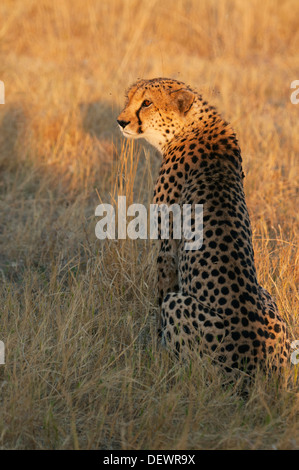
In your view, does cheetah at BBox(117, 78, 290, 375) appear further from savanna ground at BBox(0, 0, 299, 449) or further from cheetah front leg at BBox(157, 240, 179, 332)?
savanna ground at BBox(0, 0, 299, 449)

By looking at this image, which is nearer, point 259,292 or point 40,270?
point 259,292

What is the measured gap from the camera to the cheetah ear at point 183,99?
3258mm

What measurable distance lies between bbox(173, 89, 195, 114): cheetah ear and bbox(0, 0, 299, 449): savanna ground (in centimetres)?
32

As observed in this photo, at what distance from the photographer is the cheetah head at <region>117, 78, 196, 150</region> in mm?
3279

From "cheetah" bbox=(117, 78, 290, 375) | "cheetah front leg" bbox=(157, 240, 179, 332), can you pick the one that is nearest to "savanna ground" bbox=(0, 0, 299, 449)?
"cheetah" bbox=(117, 78, 290, 375)

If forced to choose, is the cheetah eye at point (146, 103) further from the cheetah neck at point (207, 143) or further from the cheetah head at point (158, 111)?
the cheetah neck at point (207, 143)

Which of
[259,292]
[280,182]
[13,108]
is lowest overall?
[259,292]

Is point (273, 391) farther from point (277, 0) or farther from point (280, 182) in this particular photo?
point (277, 0)

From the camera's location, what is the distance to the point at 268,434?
8.32 ft

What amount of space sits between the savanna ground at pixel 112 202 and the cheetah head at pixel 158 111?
0.93ft

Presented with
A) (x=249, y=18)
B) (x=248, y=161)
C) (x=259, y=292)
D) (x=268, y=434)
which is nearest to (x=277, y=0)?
(x=249, y=18)

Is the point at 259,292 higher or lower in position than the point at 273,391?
higher

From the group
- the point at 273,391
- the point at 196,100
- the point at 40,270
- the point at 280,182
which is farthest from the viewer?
the point at 280,182

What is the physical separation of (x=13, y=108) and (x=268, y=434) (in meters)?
3.90
